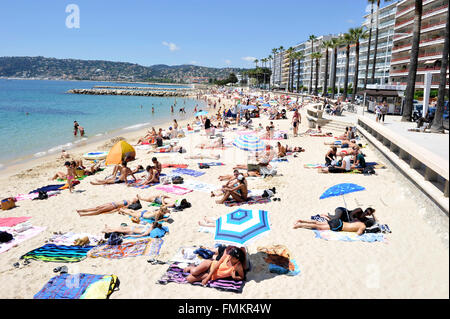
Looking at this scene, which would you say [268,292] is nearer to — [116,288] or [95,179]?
[116,288]

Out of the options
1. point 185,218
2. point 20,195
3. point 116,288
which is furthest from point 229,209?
point 20,195

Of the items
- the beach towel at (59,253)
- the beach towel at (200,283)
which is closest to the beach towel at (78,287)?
the beach towel at (59,253)

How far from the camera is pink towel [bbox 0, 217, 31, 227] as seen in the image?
772 cm

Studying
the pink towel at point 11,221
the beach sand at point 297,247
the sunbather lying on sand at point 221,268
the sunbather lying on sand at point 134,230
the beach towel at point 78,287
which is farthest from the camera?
the pink towel at point 11,221

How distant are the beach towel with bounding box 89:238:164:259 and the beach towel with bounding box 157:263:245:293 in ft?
2.87

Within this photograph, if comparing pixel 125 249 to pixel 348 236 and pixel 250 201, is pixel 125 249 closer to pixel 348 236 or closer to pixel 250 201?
pixel 250 201

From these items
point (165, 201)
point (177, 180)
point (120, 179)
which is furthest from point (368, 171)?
point (120, 179)

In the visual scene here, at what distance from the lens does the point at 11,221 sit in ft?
25.9

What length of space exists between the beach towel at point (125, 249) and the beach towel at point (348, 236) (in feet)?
11.7

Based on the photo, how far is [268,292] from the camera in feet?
16.4

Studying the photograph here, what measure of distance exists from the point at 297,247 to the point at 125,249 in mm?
3623

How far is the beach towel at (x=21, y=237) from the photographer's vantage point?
21.6 ft

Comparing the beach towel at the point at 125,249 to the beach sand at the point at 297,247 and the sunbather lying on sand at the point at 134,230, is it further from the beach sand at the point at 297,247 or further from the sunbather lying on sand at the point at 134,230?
the sunbather lying on sand at the point at 134,230

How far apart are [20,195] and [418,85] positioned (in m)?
47.3
